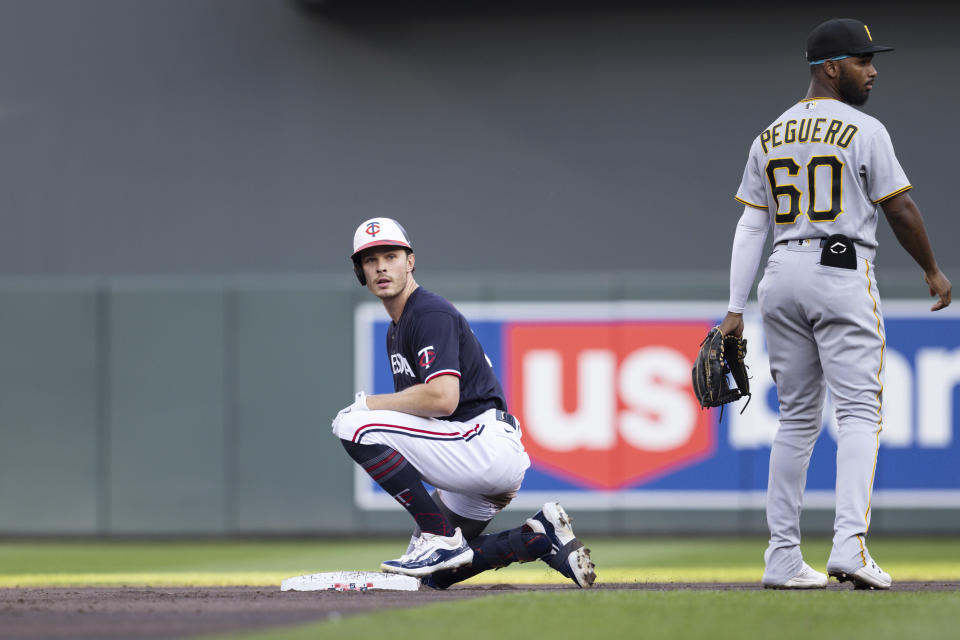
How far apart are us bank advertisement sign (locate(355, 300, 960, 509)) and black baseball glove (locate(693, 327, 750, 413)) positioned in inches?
173

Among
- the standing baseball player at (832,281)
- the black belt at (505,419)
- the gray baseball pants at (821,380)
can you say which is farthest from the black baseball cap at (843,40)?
the black belt at (505,419)

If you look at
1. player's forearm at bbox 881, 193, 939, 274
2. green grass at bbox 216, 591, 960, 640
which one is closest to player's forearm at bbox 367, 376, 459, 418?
green grass at bbox 216, 591, 960, 640

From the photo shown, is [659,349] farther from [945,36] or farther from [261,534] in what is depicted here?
[945,36]

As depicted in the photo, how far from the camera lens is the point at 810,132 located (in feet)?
14.6

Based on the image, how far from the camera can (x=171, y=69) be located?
37.0 ft

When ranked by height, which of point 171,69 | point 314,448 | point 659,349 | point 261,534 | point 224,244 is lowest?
point 261,534

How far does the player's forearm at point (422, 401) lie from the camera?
4648 mm

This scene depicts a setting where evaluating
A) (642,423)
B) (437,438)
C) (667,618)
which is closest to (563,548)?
(437,438)

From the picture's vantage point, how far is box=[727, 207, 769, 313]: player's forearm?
4.66 meters

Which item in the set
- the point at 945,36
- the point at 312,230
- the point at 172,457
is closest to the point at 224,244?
the point at 312,230

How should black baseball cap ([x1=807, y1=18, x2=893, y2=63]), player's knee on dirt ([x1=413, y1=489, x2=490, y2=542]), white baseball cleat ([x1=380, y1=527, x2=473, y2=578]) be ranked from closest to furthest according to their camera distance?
black baseball cap ([x1=807, y1=18, x2=893, y2=63]), white baseball cleat ([x1=380, y1=527, x2=473, y2=578]), player's knee on dirt ([x1=413, y1=489, x2=490, y2=542])

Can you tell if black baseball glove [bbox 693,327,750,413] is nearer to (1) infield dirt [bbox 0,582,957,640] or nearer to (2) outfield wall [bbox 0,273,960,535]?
(1) infield dirt [bbox 0,582,957,640]

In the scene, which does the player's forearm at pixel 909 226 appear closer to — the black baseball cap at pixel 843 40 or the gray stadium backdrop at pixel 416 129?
the black baseball cap at pixel 843 40

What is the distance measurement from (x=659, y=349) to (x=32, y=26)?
629 centimetres
